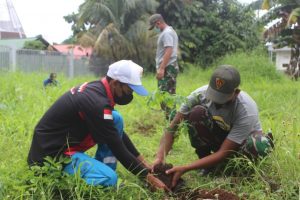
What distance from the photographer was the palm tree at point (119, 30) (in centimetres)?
1706

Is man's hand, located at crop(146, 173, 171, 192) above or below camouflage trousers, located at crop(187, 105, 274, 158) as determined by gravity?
below

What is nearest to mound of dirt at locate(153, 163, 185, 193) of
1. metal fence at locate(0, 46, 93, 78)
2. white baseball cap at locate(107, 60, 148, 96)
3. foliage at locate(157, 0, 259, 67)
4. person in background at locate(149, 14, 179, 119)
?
white baseball cap at locate(107, 60, 148, 96)

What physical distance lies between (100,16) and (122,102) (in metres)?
15.6

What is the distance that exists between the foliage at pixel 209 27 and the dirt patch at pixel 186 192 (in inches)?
689

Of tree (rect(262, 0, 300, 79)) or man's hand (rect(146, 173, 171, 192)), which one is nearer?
man's hand (rect(146, 173, 171, 192))

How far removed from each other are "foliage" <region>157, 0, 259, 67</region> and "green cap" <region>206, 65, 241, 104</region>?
1736 cm

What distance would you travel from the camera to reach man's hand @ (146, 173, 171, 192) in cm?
283

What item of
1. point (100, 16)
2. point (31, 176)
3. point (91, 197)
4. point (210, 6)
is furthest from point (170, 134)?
point (210, 6)

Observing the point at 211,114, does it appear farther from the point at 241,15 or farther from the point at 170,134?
the point at 241,15

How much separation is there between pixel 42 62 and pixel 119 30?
4.32m

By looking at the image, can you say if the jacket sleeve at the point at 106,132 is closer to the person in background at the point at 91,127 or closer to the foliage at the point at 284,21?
the person in background at the point at 91,127

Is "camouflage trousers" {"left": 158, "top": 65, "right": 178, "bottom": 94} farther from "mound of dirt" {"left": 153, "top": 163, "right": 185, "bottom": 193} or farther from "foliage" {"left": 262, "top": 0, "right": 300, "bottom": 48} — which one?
"foliage" {"left": 262, "top": 0, "right": 300, "bottom": 48}

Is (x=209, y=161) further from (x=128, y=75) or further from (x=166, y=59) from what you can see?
(x=166, y=59)

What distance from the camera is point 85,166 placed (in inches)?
110
